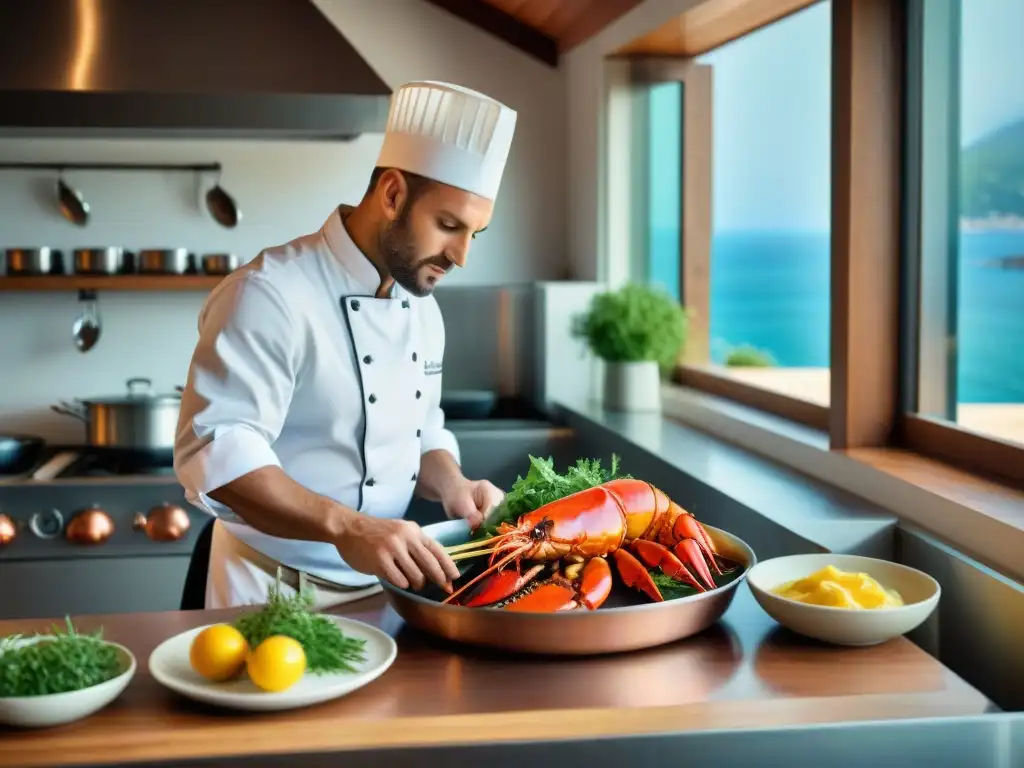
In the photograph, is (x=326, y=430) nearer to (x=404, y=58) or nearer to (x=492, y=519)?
(x=492, y=519)

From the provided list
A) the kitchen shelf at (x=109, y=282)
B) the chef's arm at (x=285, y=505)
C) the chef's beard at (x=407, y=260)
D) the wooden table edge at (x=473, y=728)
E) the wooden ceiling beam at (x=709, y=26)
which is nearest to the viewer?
the wooden table edge at (x=473, y=728)

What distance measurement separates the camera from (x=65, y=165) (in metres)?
3.47

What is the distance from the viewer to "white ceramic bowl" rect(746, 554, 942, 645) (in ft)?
4.16

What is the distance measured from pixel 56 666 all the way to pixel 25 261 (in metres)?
2.54

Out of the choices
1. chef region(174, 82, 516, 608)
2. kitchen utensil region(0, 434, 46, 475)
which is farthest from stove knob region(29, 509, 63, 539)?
chef region(174, 82, 516, 608)

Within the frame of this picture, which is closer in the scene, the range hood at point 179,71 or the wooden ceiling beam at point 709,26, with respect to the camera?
the wooden ceiling beam at point 709,26

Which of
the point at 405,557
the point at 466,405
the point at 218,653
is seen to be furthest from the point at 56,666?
the point at 466,405

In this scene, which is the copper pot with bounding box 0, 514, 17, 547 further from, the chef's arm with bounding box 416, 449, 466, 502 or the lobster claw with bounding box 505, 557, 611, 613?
the lobster claw with bounding box 505, 557, 611, 613

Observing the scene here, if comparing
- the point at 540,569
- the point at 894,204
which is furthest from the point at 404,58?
the point at 540,569

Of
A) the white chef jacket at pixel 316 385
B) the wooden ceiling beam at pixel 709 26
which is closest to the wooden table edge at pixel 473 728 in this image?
the white chef jacket at pixel 316 385

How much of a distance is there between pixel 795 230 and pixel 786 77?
0.36 meters

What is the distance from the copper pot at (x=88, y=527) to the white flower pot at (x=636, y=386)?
1343 millimetres

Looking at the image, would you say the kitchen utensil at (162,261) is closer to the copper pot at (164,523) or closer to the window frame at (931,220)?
the copper pot at (164,523)

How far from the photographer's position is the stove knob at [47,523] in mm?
2912
